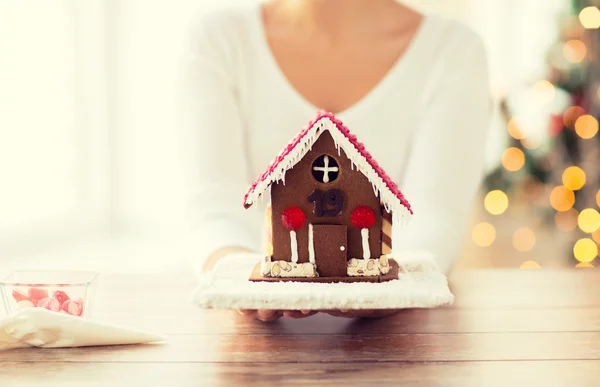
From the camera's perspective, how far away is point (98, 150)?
12.6 feet

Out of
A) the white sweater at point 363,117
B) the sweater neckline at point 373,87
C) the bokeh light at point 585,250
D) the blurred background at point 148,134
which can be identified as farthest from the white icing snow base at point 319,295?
the bokeh light at point 585,250

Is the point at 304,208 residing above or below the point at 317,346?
above

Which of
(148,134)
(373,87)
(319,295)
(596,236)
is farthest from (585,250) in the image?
(319,295)

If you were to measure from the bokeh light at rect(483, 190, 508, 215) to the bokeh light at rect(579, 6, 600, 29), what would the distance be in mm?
890

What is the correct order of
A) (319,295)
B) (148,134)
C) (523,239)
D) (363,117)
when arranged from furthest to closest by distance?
(148,134) < (523,239) < (363,117) < (319,295)

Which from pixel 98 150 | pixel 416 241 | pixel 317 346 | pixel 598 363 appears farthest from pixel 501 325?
pixel 98 150

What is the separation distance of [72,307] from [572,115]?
2.94 metres

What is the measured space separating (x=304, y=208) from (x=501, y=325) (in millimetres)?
350

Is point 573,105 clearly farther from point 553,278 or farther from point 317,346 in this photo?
point 317,346

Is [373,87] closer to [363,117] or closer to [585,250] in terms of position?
[363,117]

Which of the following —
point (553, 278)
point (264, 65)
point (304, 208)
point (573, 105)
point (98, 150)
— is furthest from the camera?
point (98, 150)

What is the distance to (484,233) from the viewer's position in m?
3.90

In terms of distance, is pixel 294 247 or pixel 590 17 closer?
pixel 294 247

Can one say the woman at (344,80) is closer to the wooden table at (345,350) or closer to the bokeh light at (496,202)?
the wooden table at (345,350)
